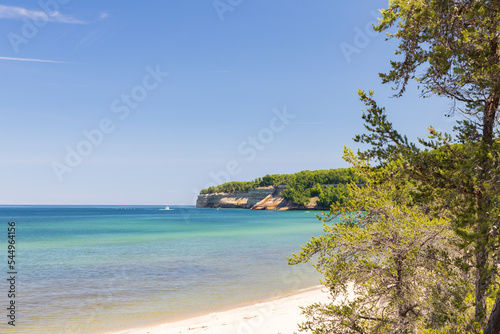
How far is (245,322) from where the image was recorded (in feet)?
42.1

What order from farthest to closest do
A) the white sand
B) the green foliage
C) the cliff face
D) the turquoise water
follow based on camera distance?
the cliff face
the turquoise water
the white sand
the green foliage

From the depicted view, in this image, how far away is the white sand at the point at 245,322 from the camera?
1199 centimetres

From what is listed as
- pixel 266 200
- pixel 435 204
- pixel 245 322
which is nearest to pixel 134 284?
pixel 245 322

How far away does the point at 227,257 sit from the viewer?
30.5m

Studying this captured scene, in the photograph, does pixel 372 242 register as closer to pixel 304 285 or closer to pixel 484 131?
pixel 484 131

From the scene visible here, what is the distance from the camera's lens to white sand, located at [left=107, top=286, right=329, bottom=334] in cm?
1199

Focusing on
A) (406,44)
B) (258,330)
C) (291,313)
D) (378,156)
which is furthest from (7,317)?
(406,44)

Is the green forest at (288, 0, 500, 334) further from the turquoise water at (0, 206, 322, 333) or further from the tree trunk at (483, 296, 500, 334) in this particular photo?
the turquoise water at (0, 206, 322, 333)

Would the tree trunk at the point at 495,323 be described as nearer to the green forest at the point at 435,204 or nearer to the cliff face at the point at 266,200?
the green forest at the point at 435,204

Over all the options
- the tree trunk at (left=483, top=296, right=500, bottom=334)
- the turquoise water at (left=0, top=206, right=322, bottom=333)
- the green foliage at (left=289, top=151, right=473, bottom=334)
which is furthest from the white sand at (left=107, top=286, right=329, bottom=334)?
the tree trunk at (left=483, top=296, right=500, bottom=334)

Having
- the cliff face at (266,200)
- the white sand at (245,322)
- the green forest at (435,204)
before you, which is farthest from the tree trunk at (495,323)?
the cliff face at (266,200)

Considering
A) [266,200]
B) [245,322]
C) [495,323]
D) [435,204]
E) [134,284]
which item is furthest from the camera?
[266,200]

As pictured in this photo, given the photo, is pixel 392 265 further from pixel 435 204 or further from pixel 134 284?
pixel 134 284

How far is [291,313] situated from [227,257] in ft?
56.6
